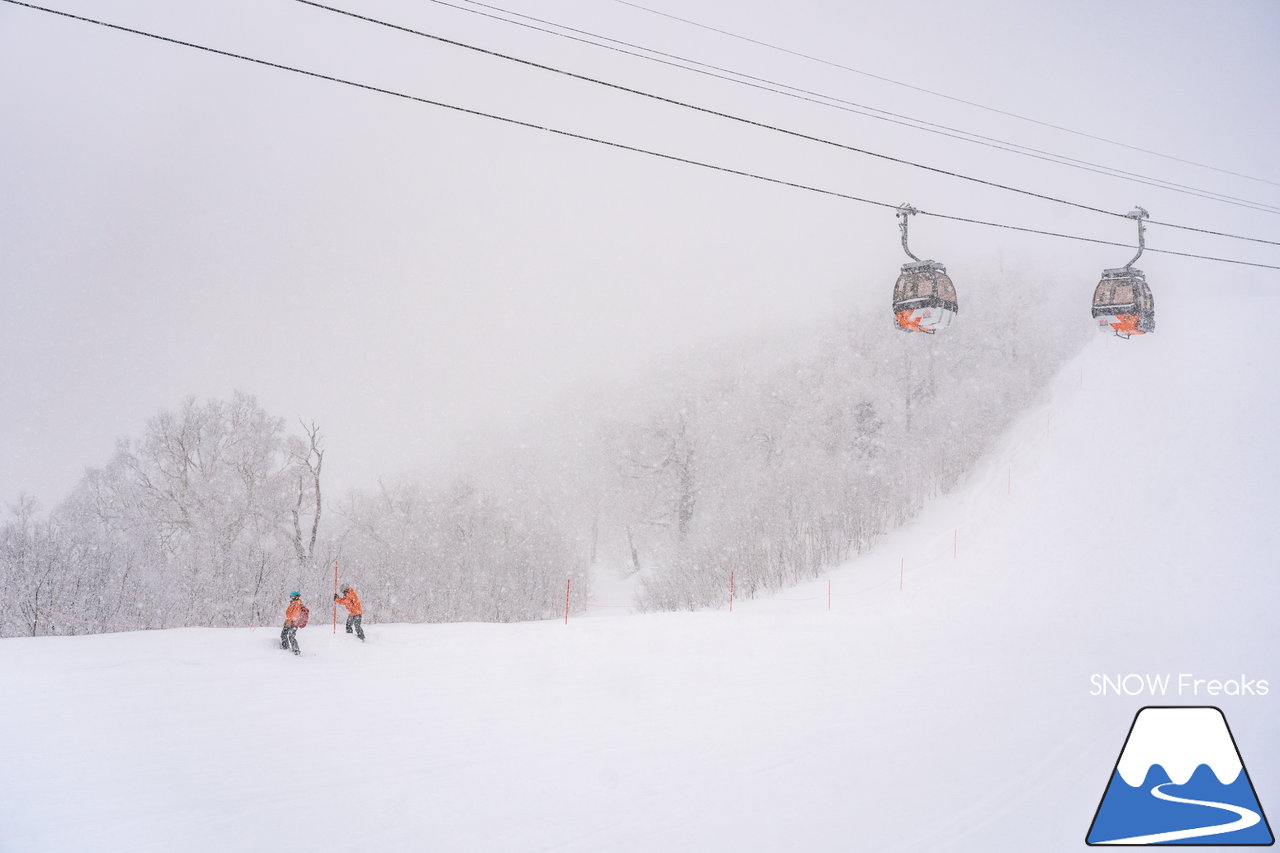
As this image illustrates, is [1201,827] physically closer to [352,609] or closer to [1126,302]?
[1126,302]

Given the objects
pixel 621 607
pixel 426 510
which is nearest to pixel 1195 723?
pixel 621 607

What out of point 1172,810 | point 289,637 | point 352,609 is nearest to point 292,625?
point 289,637

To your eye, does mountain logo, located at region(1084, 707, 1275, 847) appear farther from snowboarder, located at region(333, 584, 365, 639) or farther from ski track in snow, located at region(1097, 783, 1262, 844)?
snowboarder, located at region(333, 584, 365, 639)

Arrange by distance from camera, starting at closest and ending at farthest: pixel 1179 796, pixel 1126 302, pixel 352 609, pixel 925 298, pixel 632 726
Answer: pixel 1179 796
pixel 632 726
pixel 925 298
pixel 352 609
pixel 1126 302

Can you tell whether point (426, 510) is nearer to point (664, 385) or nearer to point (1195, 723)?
point (664, 385)

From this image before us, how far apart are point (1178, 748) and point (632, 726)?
18.2ft

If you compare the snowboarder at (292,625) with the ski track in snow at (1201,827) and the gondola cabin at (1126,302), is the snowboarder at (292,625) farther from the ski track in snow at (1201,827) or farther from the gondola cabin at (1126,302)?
the gondola cabin at (1126,302)

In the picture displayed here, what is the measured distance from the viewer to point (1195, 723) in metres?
7.10

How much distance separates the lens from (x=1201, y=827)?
5121mm

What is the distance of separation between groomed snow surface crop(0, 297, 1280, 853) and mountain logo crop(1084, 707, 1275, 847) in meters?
0.27

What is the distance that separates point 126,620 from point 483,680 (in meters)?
25.9

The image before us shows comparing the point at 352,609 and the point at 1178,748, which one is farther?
the point at 352,609

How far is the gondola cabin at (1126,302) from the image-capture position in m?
12.4

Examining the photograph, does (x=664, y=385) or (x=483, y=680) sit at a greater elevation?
(x=664, y=385)
